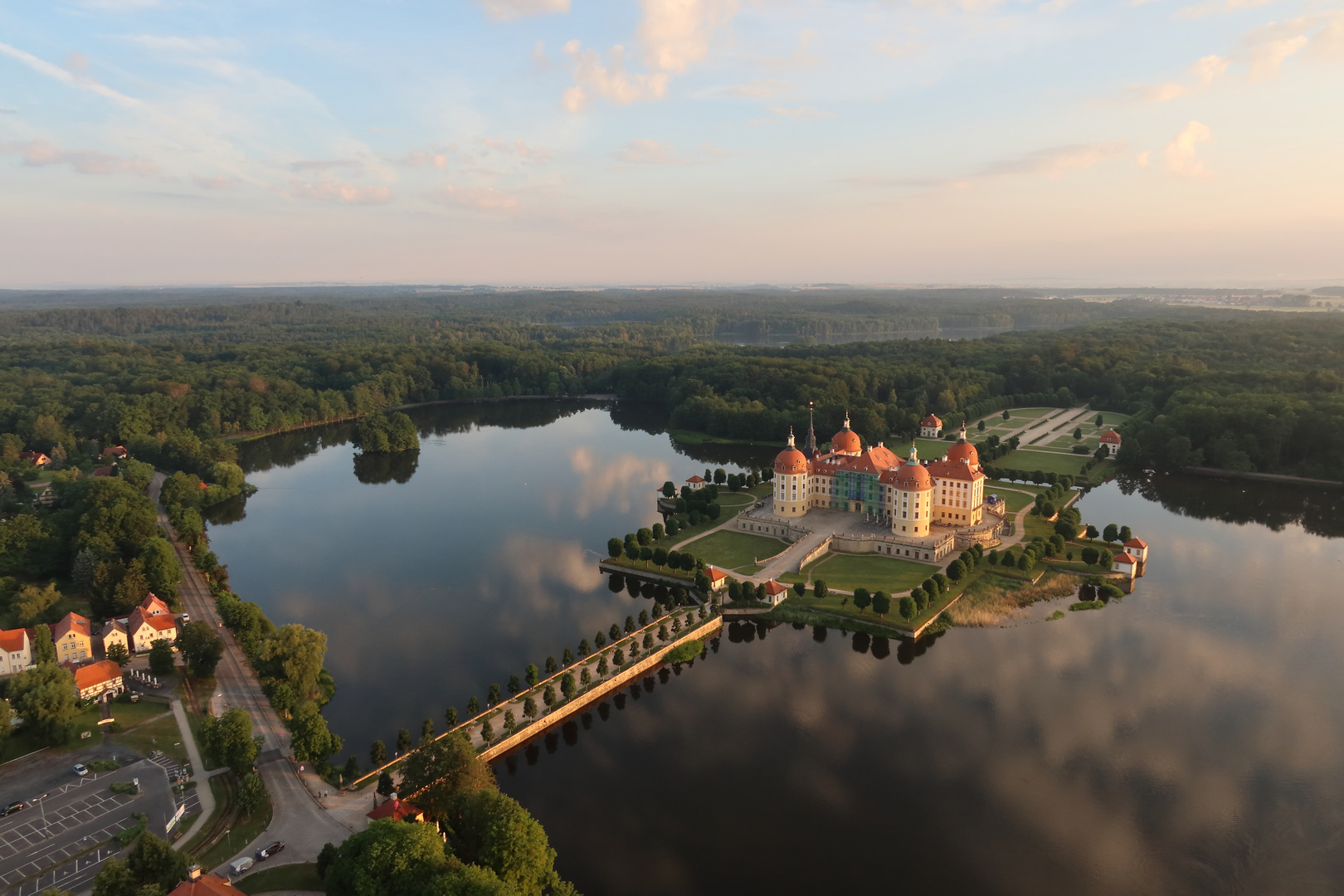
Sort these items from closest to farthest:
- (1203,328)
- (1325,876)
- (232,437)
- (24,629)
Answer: (1325,876)
(24,629)
(232,437)
(1203,328)

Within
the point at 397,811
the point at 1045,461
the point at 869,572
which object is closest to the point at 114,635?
the point at 397,811

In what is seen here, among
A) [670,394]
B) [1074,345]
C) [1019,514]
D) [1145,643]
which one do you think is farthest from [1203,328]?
[1145,643]

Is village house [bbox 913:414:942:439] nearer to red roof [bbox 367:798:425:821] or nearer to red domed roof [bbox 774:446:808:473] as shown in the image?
red domed roof [bbox 774:446:808:473]

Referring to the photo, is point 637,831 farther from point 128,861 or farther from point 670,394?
point 670,394

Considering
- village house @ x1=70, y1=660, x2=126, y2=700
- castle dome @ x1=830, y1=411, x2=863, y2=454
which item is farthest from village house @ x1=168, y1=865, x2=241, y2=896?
castle dome @ x1=830, y1=411, x2=863, y2=454

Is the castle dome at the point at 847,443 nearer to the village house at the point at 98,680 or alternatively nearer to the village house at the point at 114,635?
the village house at the point at 114,635

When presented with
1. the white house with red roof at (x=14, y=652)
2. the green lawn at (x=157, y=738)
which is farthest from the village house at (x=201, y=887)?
the white house with red roof at (x=14, y=652)

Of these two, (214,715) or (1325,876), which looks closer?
(1325,876)
